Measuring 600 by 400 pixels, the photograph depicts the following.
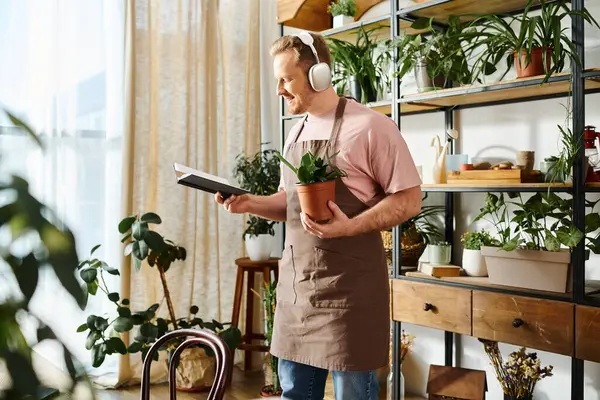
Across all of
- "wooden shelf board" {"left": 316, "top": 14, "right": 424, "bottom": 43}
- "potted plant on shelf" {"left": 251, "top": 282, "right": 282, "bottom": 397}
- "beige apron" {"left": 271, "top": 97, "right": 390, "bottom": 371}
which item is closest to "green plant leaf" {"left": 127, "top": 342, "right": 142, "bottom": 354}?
"potted plant on shelf" {"left": 251, "top": 282, "right": 282, "bottom": 397}

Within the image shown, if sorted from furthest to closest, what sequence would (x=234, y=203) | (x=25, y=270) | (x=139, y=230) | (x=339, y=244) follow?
(x=139, y=230) < (x=234, y=203) < (x=339, y=244) < (x=25, y=270)

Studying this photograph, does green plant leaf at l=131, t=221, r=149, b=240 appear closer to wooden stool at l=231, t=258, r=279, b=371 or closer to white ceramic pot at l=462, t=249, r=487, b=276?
wooden stool at l=231, t=258, r=279, b=371

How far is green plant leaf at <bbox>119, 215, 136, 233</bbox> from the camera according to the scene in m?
3.24

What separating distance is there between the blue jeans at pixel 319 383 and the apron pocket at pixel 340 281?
204 millimetres

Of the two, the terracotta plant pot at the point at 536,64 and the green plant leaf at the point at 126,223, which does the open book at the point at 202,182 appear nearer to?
the terracotta plant pot at the point at 536,64

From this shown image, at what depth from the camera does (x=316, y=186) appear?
1.81 meters

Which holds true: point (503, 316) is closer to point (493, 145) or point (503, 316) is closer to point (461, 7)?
point (493, 145)

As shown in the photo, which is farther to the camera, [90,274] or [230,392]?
[230,392]

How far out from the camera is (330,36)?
334 centimetres

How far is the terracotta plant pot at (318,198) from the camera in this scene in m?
1.81

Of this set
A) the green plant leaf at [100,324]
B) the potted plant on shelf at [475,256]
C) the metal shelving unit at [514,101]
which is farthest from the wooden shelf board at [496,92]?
the green plant leaf at [100,324]

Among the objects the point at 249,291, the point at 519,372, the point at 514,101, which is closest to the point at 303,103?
the point at 514,101

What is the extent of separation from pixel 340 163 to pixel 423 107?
52.7 inches

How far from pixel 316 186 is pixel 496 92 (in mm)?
1163
